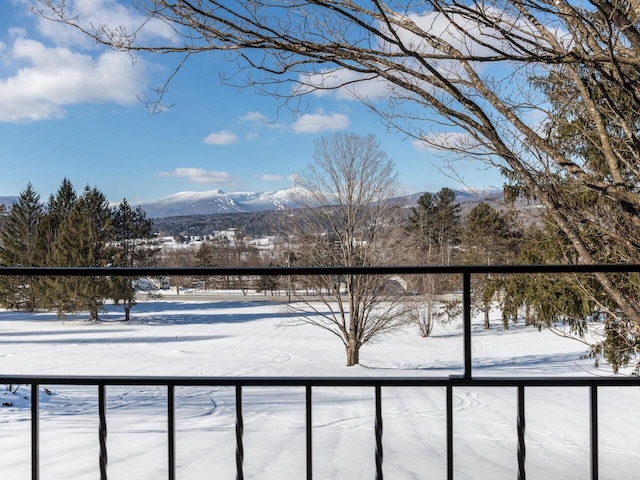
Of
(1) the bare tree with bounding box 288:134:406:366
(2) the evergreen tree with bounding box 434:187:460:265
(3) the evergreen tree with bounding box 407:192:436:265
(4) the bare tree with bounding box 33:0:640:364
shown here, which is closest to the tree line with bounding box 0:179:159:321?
(1) the bare tree with bounding box 288:134:406:366

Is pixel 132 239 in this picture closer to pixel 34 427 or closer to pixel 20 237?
pixel 20 237

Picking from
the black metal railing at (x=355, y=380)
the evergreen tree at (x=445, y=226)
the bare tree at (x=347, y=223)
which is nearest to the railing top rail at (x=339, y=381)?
the black metal railing at (x=355, y=380)

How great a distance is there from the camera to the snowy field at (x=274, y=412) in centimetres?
489

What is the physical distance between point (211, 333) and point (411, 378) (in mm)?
14420

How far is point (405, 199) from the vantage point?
15.4 metres

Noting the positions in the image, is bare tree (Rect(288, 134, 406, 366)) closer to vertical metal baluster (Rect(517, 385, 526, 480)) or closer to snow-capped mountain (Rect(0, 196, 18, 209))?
vertical metal baluster (Rect(517, 385, 526, 480))

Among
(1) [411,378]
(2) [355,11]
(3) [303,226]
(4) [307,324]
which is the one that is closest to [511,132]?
(2) [355,11]

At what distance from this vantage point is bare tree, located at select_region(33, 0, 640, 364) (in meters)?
3.05

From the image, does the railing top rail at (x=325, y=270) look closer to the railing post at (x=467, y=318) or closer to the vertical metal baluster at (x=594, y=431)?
the railing post at (x=467, y=318)

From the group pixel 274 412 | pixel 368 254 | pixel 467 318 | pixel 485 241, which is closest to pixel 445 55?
pixel 467 318

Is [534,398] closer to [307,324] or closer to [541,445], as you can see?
[541,445]

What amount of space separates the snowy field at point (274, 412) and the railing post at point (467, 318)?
0.17 meters

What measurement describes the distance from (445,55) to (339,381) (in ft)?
8.60

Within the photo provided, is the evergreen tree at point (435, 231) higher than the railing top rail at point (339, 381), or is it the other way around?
the evergreen tree at point (435, 231)
